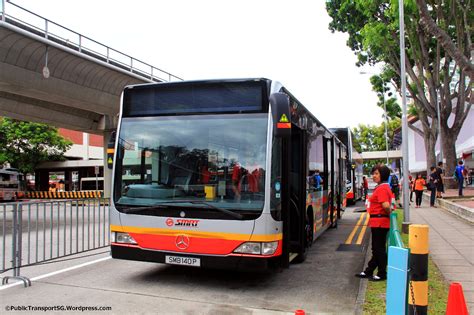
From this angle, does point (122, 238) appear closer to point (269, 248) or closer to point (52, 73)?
point (269, 248)

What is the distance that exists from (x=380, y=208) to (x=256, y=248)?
2.26 metres

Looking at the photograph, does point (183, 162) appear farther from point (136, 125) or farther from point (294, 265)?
point (294, 265)

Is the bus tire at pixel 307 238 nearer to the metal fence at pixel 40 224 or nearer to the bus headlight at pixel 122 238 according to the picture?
the bus headlight at pixel 122 238

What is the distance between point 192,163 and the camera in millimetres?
6250

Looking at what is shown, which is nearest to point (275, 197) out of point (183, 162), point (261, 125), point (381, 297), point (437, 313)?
point (261, 125)

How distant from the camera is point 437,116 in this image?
2491 cm

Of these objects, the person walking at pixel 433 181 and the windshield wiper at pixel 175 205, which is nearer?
the windshield wiper at pixel 175 205

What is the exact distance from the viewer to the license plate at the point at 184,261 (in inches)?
238

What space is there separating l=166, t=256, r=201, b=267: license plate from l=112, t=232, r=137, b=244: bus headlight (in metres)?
0.67

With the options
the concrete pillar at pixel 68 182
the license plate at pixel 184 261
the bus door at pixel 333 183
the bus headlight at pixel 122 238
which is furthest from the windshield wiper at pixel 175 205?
the concrete pillar at pixel 68 182

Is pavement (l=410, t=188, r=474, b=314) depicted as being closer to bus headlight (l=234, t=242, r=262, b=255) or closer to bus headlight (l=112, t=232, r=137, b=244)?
bus headlight (l=234, t=242, r=262, b=255)

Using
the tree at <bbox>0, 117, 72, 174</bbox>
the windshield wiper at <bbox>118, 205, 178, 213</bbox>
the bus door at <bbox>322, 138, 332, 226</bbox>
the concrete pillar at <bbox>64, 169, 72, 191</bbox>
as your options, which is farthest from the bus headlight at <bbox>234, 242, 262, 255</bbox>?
the concrete pillar at <bbox>64, 169, 72, 191</bbox>

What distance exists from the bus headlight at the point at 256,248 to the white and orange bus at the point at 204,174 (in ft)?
0.05

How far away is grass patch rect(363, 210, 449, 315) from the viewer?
204 inches
